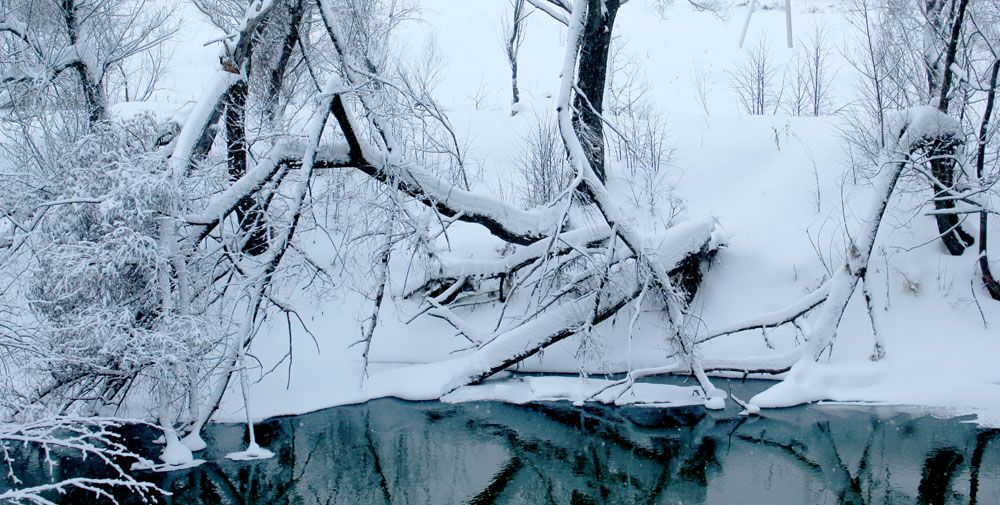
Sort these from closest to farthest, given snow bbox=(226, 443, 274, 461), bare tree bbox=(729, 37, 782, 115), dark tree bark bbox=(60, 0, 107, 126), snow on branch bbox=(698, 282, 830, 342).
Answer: snow bbox=(226, 443, 274, 461) < snow on branch bbox=(698, 282, 830, 342) < dark tree bark bbox=(60, 0, 107, 126) < bare tree bbox=(729, 37, 782, 115)

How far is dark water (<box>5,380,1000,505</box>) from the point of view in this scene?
6258mm

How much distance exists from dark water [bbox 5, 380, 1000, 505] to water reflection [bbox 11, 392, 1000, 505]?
0.02 metres

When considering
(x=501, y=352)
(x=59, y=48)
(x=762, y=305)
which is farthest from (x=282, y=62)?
(x=762, y=305)

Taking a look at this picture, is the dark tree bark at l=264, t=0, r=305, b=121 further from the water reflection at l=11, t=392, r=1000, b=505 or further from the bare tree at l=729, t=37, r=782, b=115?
the bare tree at l=729, t=37, r=782, b=115

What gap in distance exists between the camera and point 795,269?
10.6 m

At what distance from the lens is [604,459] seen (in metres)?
7.10

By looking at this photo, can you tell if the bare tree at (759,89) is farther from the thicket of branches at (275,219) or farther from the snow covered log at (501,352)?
the snow covered log at (501,352)

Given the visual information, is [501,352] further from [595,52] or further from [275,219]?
[595,52]

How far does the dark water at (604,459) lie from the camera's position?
6.26m

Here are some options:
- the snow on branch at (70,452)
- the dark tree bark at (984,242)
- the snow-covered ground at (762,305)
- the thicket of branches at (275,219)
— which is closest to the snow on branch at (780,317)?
the thicket of branches at (275,219)

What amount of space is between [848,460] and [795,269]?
14.0 ft

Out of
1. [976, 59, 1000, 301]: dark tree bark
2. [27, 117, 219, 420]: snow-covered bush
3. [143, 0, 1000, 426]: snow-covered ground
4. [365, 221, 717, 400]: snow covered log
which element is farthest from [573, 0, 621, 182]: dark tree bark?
[27, 117, 219, 420]: snow-covered bush

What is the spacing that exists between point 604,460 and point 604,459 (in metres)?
0.02

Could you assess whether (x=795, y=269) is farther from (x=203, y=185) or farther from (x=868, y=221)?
(x=203, y=185)
